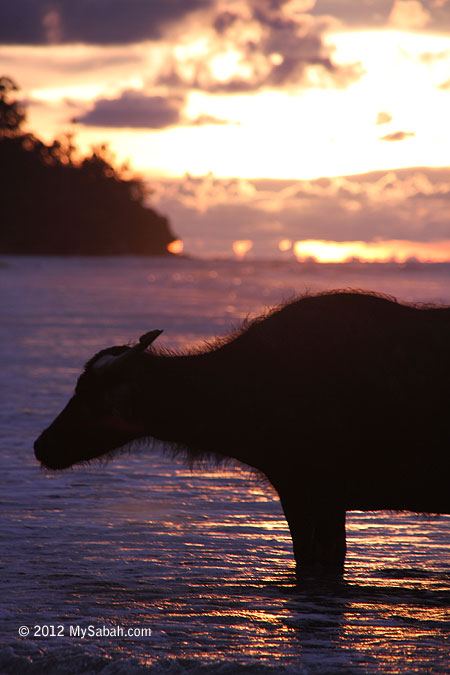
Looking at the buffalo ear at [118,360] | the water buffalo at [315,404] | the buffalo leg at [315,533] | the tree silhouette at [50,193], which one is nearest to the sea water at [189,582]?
the buffalo leg at [315,533]

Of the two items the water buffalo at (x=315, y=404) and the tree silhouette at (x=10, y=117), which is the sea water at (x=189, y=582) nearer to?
the water buffalo at (x=315, y=404)

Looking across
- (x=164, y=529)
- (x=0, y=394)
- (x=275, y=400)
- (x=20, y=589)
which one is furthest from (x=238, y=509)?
(x=0, y=394)

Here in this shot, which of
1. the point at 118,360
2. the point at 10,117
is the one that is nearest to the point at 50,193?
the point at 10,117

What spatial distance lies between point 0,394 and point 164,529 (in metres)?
7.23

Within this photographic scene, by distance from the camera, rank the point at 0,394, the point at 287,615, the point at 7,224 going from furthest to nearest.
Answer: the point at 7,224, the point at 0,394, the point at 287,615

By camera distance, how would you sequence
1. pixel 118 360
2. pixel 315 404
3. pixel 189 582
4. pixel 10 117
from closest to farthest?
pixel 189 582 < pixel 315 404 < pixel 118 360 < pixel 10 117

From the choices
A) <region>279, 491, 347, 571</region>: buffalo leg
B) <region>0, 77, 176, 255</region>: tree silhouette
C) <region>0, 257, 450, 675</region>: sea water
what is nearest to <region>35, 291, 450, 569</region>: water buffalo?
<region>279, 491, 347, 571</region>: buffalo leg

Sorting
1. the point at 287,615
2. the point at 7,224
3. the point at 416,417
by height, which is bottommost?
the point at 287,615

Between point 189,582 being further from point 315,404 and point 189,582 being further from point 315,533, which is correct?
point 315,404

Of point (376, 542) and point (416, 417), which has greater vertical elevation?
point (416, 417)

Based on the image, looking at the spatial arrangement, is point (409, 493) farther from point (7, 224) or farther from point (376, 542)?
point (7, 224)

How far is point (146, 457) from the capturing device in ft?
36.4

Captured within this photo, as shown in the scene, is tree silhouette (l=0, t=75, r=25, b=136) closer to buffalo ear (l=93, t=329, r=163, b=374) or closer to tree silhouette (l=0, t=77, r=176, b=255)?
tree silhouette (l=0, t=77, r=176, b=255)

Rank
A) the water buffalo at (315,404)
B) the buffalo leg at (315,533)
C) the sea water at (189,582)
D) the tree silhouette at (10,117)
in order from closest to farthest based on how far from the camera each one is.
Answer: the sea water at (189,582) → the water buffalo at (315,404) → the buffalo leg at (315,533) → the tree silhouette at (10,117)
